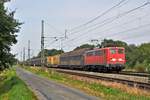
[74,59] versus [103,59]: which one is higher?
[74,59]

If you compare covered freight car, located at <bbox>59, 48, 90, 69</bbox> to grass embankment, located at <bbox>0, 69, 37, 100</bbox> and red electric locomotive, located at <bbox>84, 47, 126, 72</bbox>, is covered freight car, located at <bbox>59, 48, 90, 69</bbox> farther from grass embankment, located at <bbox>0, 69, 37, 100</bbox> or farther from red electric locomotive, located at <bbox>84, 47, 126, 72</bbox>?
grass embankment, located at <bbox>0, 69, 37, 100</bbox>

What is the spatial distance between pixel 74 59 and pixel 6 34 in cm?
4078

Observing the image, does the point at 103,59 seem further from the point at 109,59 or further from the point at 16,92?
the point at 16,92

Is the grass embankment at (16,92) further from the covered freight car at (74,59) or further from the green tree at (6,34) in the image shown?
the covered freight car at (74,59)

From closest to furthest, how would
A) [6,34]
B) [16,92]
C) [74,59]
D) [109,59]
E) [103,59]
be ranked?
[16,92], [6,34], [109,59], [103,59], [74,59]

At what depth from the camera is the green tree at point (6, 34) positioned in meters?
31.5

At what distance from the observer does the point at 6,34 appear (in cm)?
3212

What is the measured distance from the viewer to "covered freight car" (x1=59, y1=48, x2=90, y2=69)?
6606cm

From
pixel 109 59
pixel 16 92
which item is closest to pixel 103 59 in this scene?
pixel 109 59

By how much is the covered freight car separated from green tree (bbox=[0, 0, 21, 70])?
3028 cm

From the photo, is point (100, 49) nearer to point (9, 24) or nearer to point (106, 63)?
point (106, 63)

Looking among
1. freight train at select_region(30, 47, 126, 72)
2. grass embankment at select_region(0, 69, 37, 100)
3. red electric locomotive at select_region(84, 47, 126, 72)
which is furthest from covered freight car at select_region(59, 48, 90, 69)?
grass embankment at select_region(0, 69, 37, 100)

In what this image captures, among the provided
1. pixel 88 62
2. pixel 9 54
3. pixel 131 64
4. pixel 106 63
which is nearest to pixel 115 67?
pixel 106 63

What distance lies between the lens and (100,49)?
53312 millimetres
